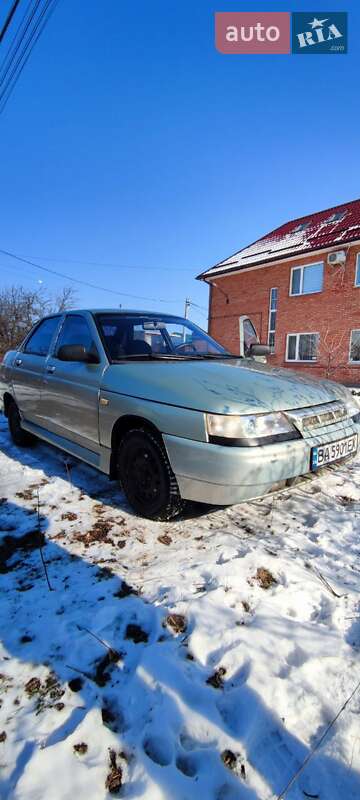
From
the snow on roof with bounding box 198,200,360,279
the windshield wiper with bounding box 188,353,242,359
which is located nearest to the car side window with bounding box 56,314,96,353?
the windshield wiper with bounding box 188,353,242,359

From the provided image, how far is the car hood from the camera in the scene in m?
2.18

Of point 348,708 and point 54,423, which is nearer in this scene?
point 348,708

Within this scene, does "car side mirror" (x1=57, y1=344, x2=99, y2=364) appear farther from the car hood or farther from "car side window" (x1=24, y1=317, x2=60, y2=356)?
"car side window" (x1=24, y1=317, x2=60, y2=356)

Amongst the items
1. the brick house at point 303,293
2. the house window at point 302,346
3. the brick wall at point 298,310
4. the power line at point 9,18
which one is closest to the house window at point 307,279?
the brick house at point 303,293

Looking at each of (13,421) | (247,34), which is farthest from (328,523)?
(247,34)

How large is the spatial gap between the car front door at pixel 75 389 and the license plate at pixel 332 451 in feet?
5.21

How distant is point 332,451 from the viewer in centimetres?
240

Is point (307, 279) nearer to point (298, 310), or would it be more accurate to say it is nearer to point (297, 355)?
point (298, 310)

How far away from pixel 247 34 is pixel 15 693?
28.4ft

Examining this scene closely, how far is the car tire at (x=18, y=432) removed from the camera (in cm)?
454

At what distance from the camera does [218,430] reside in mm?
2088

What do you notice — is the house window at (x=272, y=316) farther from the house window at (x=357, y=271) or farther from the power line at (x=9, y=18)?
the power line at (x=9, y=18)

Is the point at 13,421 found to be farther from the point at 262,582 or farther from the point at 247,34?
the point at 247,34

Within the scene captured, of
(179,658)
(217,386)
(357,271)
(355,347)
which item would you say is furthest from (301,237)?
(179,658)
